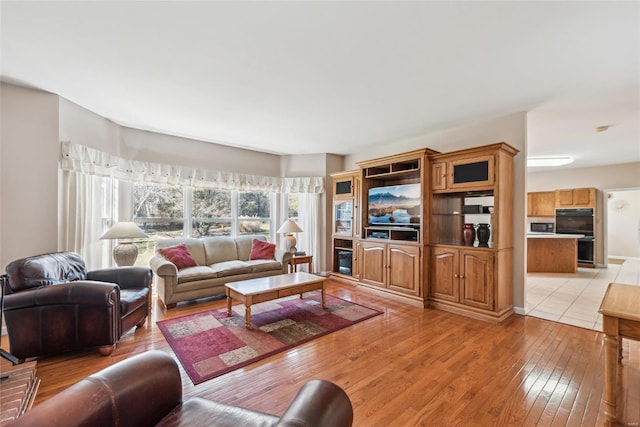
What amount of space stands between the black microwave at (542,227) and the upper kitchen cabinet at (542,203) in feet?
0.90

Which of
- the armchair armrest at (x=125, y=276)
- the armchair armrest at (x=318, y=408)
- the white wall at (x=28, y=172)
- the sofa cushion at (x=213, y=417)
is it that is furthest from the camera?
the armchair armrest at (x=125, y=276)

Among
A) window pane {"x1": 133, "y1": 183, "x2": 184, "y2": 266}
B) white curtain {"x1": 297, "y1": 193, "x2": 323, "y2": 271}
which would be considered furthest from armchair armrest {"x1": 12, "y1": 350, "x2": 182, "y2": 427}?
white curtain {"x1": 297, "y1": 193, "x2": 323, "y2": 271}

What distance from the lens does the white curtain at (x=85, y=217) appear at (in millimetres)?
3234

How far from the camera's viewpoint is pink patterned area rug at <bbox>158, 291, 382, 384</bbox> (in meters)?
2.40

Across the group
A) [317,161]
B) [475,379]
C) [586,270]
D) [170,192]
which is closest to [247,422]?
[475,379]

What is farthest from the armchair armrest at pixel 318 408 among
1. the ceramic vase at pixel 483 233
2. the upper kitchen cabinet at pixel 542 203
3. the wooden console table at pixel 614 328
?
the upper kitchen cabinet at pixel 542 203

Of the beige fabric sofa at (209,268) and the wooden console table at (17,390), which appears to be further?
the beige fabric sofa at (209,268)

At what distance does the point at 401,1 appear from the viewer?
1.70 metres

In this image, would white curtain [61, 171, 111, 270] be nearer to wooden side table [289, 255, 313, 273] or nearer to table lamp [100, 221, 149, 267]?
table lamp [100, 221, 149, 267]

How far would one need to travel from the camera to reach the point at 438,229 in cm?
404

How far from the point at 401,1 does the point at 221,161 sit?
425 centimetres

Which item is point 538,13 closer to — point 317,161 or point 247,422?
point 247,422

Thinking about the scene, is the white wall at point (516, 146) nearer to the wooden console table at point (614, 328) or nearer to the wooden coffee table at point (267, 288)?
the wooden console table at point (614, 328)

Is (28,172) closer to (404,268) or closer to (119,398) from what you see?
(119,398)
